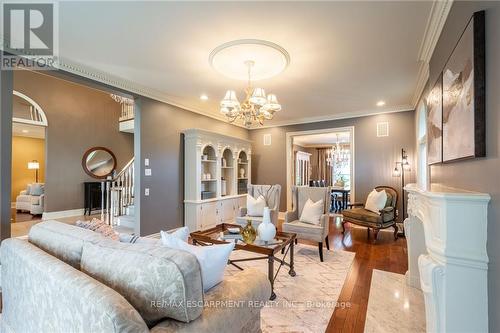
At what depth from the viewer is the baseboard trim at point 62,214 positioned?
5922 millimetres

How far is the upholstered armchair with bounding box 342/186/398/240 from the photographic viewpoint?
13.6ft

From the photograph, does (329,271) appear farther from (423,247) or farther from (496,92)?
(496,92)

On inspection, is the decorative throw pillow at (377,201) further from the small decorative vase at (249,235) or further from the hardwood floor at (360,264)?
the small decorative vase at (249,235)

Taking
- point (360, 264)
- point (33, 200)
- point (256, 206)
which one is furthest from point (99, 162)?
point (360, 264)

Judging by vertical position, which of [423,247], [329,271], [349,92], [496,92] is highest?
[349,92]

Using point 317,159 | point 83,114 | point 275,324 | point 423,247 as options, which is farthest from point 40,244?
point 317,159

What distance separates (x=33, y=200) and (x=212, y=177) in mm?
5316

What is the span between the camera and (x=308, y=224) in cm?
354

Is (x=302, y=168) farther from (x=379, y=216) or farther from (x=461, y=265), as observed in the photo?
(x=461, y=265)

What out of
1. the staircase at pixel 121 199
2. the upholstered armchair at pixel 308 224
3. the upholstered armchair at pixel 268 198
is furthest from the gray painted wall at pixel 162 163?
the upholstered armchair at pixel 308 224

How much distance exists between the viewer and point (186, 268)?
0.98 m

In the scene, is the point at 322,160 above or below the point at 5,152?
above

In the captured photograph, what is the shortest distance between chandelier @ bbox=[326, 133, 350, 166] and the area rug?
6.29 meters

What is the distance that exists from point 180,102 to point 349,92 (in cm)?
324
